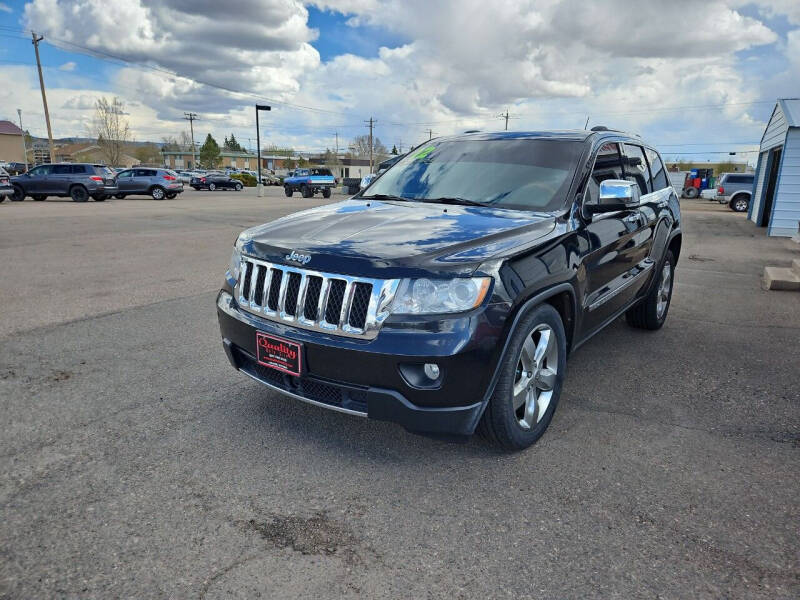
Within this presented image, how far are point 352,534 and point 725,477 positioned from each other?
193 centimetres

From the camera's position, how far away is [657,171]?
5.45m

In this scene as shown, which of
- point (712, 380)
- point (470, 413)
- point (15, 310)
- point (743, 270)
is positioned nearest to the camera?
point (470, 413)

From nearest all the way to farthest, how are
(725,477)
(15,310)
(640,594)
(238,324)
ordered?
(640,594) < (725,477) < (238,324) < (15,310)

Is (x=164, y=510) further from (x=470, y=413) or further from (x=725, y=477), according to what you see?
(x=725, y=477)

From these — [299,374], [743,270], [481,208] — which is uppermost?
[481,208]

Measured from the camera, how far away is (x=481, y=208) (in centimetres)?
353

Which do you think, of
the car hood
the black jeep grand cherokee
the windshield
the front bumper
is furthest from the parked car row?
the front bumper

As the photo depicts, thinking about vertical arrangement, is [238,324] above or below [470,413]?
above

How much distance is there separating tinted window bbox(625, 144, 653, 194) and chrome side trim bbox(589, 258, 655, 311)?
620 millimetres

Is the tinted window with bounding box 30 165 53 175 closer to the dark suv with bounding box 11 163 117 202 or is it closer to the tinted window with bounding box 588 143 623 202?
the dark suv with bounding box 11 163 117 202

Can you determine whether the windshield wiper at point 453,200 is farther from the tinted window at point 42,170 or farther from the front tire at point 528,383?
the tinted window at point 42,170

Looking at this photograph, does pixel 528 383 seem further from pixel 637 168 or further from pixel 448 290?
pixel 637 168

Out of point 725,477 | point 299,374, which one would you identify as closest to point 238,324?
point 299,374

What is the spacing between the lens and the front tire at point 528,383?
2.79 meters
